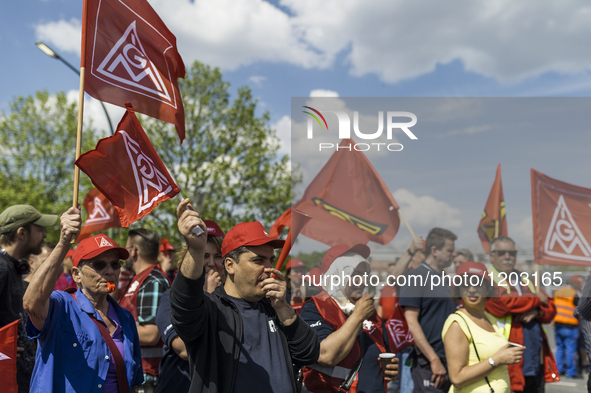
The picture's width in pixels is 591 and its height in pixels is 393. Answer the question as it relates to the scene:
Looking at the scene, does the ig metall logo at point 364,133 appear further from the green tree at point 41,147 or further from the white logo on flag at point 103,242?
the green tree at point 41,147

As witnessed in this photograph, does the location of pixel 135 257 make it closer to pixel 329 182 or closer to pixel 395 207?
pixel 329 182

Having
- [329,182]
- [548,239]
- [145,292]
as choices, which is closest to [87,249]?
[145,292]

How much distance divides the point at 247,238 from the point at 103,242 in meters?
1.29

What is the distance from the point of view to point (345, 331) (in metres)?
3.19

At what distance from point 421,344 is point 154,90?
10.8ft

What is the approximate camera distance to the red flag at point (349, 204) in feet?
15.2

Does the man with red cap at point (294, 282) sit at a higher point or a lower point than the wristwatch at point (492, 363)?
higher

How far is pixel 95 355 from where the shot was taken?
3049 mm

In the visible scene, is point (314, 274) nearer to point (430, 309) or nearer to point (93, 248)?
point (430, 309)

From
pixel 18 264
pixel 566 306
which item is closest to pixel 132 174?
pixel 18 264

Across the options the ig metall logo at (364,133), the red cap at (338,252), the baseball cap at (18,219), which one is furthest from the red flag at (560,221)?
the baseball cap at (18,219)

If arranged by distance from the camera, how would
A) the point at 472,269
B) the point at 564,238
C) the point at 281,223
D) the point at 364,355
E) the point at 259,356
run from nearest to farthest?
the point at 259,356, the point at 364,355, the point at 472,269, the point at 564,238, the point at 281,223

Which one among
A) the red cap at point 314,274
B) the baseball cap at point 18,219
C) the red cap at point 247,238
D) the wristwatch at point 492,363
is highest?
the baseball cap at point 18,219

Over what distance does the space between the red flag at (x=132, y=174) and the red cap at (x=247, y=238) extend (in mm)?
501
